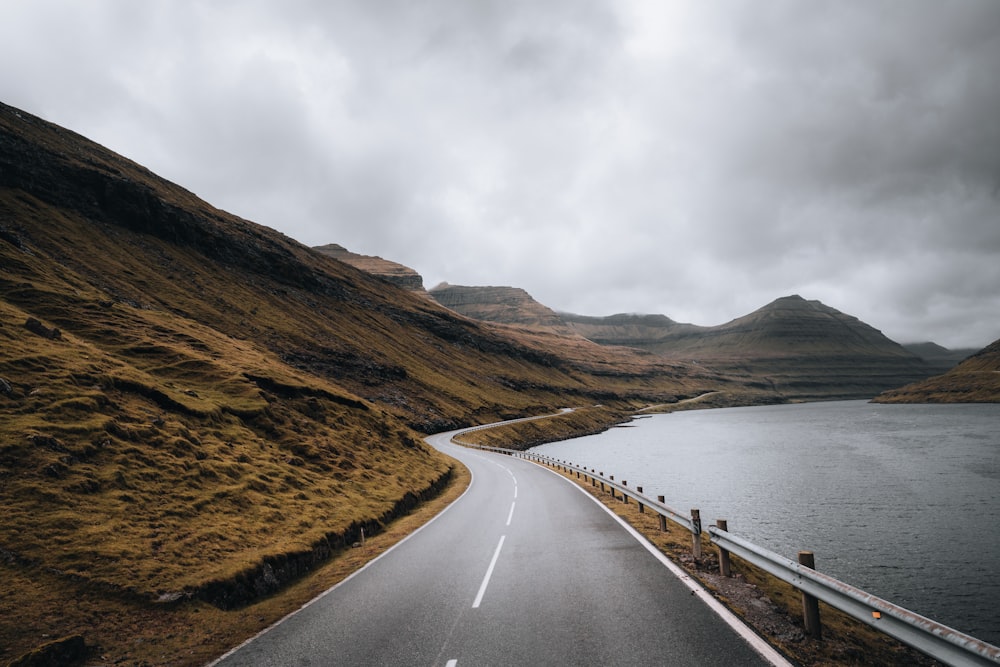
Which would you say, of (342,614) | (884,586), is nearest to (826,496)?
(884,586)

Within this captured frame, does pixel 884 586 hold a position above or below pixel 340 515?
below

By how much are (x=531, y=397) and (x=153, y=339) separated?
407ft

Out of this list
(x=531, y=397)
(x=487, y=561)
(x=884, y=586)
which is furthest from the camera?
(x=531, y=397)

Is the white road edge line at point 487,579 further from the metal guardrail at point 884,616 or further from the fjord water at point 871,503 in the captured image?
the fjord water at point 871,503

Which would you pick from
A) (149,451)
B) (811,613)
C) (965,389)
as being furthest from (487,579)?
(965,389)

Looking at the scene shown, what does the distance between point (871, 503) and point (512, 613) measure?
113ft

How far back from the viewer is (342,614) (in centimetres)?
905

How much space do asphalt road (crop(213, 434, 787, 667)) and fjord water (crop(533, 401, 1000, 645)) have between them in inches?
488

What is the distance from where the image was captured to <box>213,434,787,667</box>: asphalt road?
6734mm

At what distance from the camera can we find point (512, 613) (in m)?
8.49

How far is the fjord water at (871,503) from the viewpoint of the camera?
1753 cm

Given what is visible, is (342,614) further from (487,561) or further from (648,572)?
(648,572)

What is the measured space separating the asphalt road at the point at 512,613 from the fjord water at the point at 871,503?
12389mm

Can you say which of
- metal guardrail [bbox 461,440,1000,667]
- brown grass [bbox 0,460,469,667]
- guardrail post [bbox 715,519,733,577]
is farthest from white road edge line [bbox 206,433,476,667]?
metal guardrail [bbox 461,440,1000,667]
